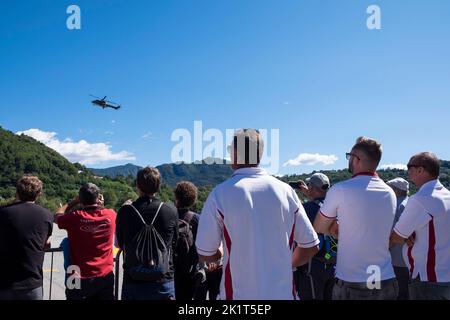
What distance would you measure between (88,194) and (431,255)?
10.8 feet

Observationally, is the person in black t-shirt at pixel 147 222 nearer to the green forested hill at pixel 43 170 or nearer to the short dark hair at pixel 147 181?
the short dark hair at pixel 147 181

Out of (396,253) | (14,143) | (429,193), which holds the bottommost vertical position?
(396,253)

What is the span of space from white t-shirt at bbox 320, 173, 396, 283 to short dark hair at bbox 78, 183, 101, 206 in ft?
7.84

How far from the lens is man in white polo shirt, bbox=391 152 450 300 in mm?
3408

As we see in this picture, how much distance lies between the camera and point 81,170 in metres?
130

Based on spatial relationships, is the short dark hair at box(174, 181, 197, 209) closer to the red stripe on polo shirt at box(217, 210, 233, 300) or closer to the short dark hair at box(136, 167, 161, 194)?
the short dark hair at box(136, 167, 161, 194)

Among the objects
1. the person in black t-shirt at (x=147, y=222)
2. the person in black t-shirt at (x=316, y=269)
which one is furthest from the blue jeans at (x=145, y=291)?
the person in black t-shirt at (x=316, y=269)

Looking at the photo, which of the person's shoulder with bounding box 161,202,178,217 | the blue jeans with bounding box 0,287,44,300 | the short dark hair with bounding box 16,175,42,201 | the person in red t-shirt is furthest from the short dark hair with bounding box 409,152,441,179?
the blue jeans with bounding box 0,287,44,300

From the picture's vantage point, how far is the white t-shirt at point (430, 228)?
3.42m

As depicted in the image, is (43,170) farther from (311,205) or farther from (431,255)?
(431,255)

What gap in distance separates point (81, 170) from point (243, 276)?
135 m
